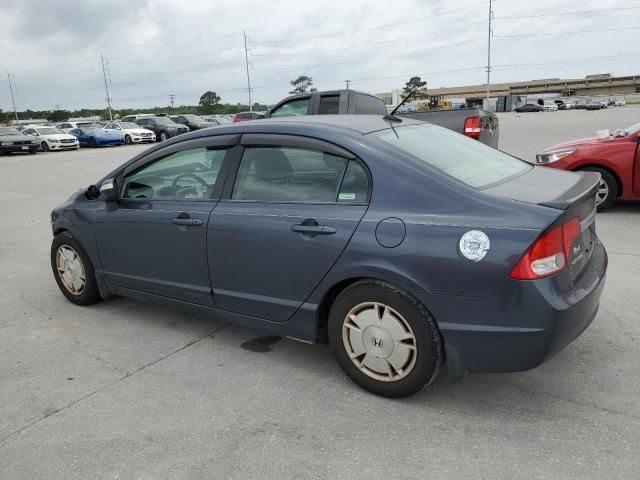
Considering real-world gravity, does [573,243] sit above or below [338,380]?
above

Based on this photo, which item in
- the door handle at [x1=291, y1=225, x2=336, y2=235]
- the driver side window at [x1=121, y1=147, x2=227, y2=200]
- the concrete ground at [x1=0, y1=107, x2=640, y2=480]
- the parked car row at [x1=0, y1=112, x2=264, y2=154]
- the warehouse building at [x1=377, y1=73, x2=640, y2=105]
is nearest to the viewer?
the concrete ground at [x1=0, y1=107, x2=640, y2=480]

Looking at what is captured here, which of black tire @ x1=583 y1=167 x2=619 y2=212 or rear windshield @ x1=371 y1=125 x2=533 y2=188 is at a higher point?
rear windshield @ x1=371 y1=125 x2=533 y2=188

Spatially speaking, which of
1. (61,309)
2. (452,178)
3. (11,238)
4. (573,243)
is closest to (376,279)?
(452,178)

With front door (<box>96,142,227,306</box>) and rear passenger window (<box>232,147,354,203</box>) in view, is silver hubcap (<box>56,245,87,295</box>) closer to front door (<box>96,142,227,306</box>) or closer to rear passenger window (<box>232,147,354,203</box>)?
front door (<box>96,142,227,306</box>)

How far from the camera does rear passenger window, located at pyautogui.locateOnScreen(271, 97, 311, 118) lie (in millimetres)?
9734

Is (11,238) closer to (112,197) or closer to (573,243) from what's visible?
(112,197)

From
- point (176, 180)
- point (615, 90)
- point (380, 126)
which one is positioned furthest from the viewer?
point (615, 90)

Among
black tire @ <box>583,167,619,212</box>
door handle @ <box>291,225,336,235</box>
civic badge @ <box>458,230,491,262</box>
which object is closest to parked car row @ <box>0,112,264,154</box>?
black tire @ <box>583,167,619,212</box>

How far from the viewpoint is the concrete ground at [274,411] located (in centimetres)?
248

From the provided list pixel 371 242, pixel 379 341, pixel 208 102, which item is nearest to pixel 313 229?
pixel 371 242

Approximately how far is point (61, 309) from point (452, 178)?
3.54m

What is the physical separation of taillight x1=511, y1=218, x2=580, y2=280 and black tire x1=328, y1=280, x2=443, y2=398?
1.71 ft

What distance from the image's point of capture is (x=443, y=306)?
266 centimetres

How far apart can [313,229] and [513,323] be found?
1151 mm
